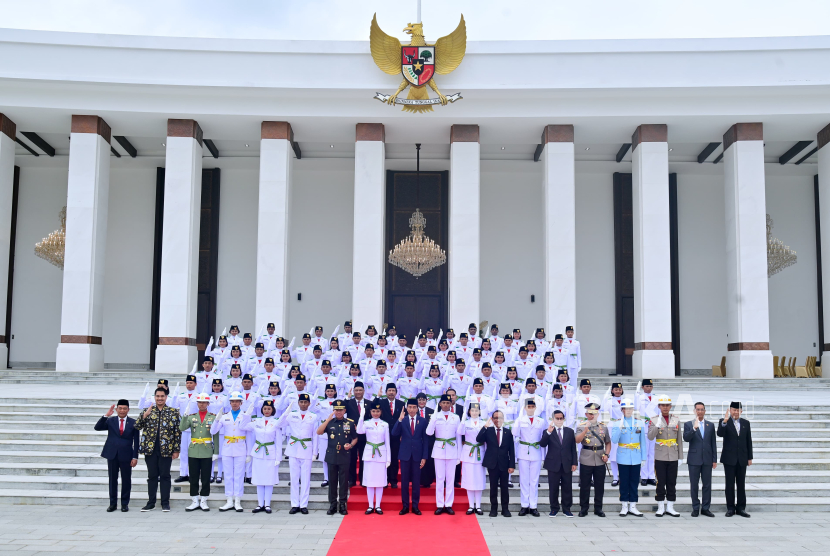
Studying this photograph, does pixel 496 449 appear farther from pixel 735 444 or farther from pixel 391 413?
pixel 735 444

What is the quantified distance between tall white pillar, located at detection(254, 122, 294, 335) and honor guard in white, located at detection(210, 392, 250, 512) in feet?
27.4

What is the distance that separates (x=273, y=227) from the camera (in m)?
18.3

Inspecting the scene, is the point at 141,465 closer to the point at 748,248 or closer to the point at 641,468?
the point at 641,468

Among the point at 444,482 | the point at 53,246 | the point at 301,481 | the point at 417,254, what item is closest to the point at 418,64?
the point at 417,254

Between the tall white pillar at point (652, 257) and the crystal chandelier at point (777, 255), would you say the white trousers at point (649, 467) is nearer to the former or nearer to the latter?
the tall white pillar at point (652, 257)

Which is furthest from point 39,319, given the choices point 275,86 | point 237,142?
point 275,86

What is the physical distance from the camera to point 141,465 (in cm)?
1052

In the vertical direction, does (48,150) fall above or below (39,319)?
above

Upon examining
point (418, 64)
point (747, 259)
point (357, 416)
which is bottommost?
point (357, 416)

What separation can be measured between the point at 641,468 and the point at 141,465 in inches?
273

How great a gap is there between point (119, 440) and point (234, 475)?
1.46 m

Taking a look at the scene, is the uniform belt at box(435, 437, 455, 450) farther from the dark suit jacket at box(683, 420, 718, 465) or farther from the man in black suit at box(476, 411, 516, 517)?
the dark suit jacket at box(683, 420, 718, 465)

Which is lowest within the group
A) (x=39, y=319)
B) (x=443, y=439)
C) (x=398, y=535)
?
(x=398, y=535)

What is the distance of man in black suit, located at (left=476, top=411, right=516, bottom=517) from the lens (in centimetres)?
914
